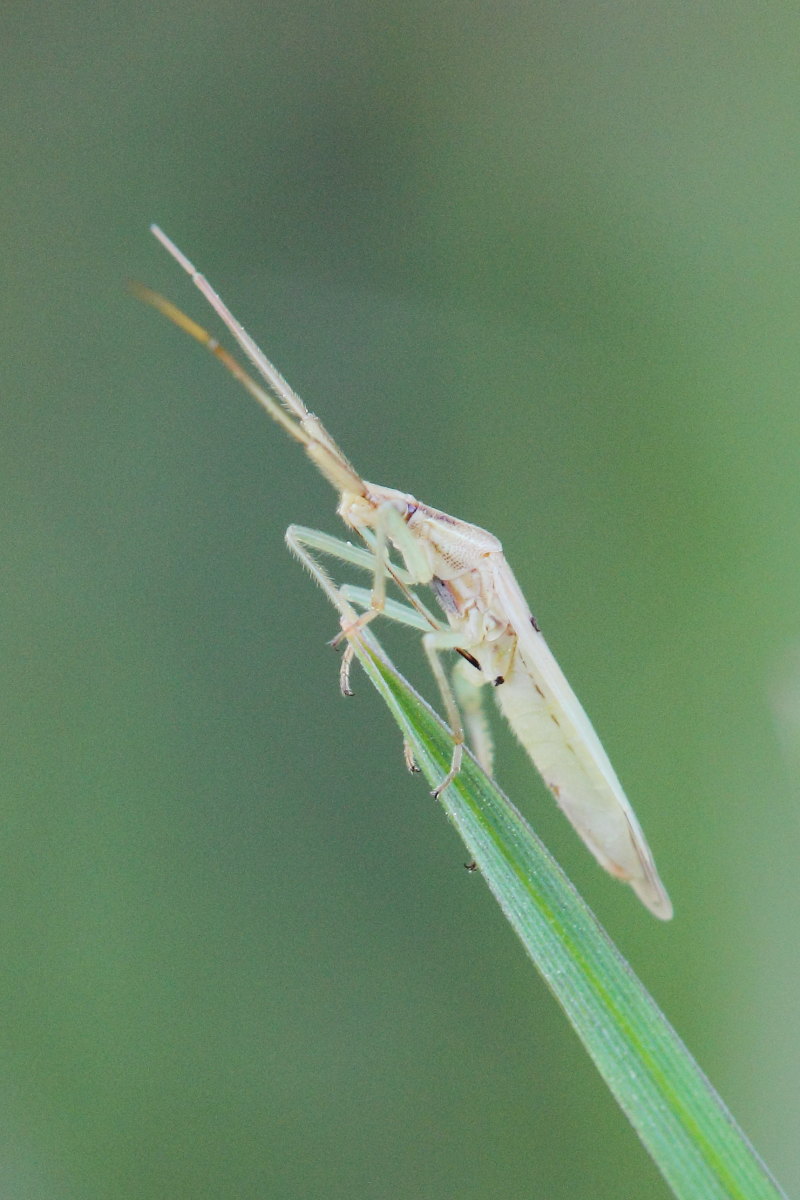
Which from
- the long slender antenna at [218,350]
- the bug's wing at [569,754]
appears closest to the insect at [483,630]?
the bug's wing at [569,754]

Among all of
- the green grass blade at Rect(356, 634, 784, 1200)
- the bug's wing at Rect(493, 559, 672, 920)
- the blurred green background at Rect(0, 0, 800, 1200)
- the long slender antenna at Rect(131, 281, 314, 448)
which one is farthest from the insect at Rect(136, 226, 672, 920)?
the blurred green background at Rect(0, 0, 800, 1200)

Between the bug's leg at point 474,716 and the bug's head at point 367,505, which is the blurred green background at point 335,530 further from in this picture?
the bug's head at point 367,505

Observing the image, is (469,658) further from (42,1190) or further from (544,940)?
(42,1190)

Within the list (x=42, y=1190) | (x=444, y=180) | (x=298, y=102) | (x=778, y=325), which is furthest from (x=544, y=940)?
(x=298, y=102)

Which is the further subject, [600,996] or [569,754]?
[569,754]

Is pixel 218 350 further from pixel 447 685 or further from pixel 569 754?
pixel 569 754

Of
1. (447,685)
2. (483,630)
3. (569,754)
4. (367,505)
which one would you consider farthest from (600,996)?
(367,505)
